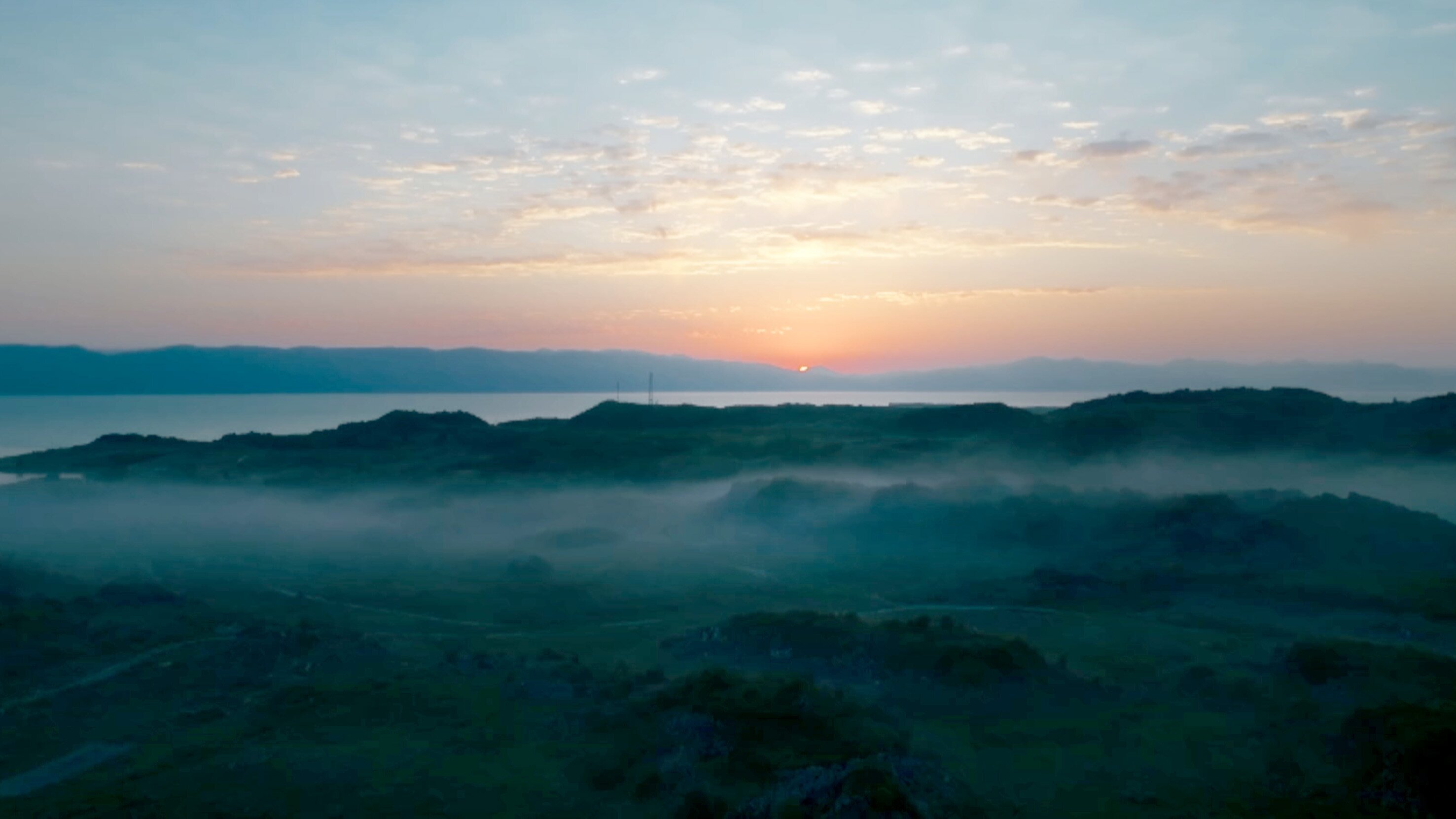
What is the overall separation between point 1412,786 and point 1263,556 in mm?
25682

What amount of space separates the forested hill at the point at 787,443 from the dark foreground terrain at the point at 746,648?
2949 mm

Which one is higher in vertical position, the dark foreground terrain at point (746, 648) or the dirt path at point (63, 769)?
the dark foreground terrain at point (746, 648)

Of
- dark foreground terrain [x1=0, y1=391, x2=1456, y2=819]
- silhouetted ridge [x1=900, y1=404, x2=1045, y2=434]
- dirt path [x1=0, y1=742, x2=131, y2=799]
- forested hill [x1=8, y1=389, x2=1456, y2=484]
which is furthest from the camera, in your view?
silhouetted ridge [x1=900, y1=404, x2=1045, y2=434]

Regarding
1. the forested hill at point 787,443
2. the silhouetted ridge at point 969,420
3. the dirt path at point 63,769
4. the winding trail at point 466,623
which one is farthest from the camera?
the silhouetted ridge at point 969,420

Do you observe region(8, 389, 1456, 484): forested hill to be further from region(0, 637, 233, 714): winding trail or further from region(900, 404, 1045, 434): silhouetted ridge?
region(0, 637, 233, 714): winding trail

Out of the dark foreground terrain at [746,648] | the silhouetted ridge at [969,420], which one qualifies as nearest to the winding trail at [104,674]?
the dark foreground terrain at [746,648]

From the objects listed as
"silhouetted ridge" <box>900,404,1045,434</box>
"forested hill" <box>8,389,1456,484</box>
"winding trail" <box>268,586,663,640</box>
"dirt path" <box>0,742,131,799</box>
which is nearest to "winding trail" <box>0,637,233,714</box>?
"dirt path" <box>0,742,131,799</box>

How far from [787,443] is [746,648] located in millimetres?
51981

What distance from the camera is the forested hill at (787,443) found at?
69.1 m

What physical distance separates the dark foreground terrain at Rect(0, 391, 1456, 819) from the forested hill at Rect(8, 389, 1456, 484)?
2.95 metres

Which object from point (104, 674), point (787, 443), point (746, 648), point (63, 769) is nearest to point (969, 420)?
point (787, 443)

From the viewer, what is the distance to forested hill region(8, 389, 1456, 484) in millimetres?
69062

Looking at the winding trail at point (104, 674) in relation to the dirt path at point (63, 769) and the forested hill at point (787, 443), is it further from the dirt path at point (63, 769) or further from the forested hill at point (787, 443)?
the forested hill at point (787, 443)

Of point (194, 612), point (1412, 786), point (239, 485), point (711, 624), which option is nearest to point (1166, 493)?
point (711, 624)
